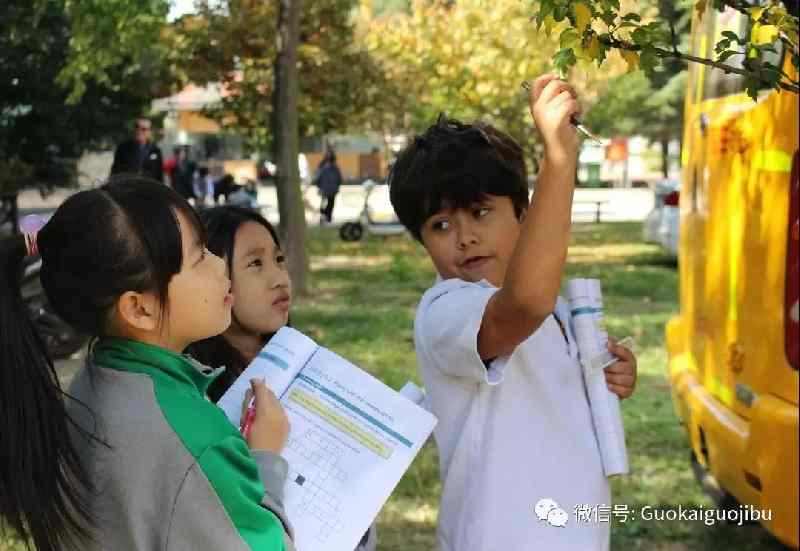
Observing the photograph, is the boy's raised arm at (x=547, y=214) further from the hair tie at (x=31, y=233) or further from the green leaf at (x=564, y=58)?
the hair tie at (x=31, y=233)

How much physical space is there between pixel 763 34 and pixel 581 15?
1.71 ft

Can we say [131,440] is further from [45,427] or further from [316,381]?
[316,381]

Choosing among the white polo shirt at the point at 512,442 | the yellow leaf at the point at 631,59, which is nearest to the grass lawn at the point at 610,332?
the white polo shirt at the point at 512,442

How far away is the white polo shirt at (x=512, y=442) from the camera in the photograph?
7.29 ft

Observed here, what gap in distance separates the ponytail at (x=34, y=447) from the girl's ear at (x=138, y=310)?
0.14m

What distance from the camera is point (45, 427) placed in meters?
1.81

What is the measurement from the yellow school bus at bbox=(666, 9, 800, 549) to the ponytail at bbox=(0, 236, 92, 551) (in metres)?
2.11

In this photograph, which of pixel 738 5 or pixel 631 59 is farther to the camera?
pixel 738 5

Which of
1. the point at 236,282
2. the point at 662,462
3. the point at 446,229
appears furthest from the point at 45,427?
the point at 662,462

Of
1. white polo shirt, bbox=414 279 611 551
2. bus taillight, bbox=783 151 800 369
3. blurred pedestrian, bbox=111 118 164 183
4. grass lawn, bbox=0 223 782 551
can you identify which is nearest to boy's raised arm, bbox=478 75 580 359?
white polo shirt, bbox=414 279 611 551

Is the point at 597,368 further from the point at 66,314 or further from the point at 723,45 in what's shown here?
the point at 66,314

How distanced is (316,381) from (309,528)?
240 mm

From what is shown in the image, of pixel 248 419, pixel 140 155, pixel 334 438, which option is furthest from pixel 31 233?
pixel 140 155

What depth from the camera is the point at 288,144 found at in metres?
12.3
